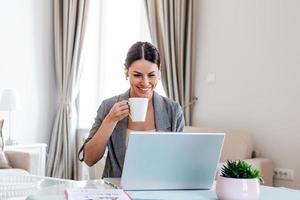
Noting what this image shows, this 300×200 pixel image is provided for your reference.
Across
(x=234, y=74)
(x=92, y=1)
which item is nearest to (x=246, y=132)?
(x=234, y=74)

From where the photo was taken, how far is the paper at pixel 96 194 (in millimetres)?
1225

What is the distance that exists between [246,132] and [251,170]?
2.46m

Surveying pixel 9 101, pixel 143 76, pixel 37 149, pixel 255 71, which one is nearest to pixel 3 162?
pixel 37 149

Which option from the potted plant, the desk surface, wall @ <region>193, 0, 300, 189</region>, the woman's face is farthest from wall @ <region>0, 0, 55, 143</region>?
the potted plant

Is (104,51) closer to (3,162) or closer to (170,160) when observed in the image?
(3,162)

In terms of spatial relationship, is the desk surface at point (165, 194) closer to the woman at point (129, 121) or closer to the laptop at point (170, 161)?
the laptop at point (170, 161)

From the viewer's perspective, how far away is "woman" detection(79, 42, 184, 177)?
1.65m

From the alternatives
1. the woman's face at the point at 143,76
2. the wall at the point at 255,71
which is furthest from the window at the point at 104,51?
the woman's face at the point at 143,76

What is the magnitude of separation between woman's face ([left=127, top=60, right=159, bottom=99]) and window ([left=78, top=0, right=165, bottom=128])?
10.8 ft

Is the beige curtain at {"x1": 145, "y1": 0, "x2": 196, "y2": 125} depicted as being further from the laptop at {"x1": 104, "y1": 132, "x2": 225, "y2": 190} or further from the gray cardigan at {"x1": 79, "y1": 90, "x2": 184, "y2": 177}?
the laptop at {"x1": 104, "y1": 132, "x2": 225, "y2": 190}

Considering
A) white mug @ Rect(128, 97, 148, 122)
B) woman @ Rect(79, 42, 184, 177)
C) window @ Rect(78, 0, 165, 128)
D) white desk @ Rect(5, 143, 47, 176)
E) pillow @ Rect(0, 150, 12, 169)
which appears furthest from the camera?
window @ Rect(78, 0, 165, 128)

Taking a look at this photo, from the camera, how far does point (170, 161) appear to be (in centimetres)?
137

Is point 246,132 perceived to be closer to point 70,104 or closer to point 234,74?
point 234,74

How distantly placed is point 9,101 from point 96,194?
Result: 313 centimetres
